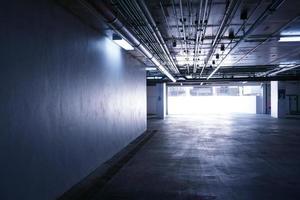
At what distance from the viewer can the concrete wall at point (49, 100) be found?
2.67 meters

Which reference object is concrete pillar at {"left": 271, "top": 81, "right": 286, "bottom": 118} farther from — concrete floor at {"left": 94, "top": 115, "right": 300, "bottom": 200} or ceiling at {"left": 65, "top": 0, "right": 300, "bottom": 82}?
concrete floor at {"left": 94, "top": 115, "right": 300, "bottom": 200}

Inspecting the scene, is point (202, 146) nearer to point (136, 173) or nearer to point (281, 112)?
point (136, 173)

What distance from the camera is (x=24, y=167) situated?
2.90m

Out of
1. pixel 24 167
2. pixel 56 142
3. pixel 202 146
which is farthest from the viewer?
pixel 202 146

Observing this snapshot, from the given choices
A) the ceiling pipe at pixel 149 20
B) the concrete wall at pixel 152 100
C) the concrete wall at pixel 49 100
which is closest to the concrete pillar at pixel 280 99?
the concrete wall at pixel 152 100

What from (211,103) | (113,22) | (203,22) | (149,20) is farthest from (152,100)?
(113,22)

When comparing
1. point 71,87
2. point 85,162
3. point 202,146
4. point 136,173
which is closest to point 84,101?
point 71,87

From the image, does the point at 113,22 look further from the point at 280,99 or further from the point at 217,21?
the point at 280,99

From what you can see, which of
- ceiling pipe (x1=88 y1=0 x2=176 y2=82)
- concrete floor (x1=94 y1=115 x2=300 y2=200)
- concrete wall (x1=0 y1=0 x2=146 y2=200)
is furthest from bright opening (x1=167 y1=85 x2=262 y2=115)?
ceiling pipe (x1=88 y1=0 x2=176 y2=82)

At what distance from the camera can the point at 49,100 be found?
345 centimetres

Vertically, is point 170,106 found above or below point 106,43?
below

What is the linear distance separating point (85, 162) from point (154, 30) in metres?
2.75

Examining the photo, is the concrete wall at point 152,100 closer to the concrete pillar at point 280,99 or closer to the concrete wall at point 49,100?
the concrete pillar at point 280,99

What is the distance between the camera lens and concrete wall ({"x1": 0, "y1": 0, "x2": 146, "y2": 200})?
2.67 m
